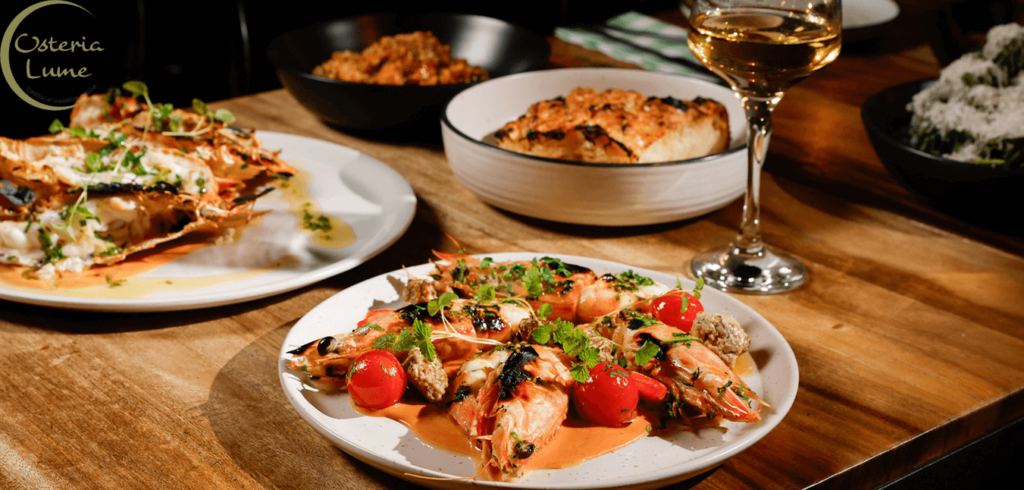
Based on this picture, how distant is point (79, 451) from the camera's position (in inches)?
32.7

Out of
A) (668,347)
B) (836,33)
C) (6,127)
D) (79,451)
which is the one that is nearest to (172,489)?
(79,451)

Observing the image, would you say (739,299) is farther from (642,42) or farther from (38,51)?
(642,42)

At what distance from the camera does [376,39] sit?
2.28m

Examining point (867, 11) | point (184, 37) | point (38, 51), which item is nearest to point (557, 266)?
point (38, 51)

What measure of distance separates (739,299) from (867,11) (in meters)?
1.99

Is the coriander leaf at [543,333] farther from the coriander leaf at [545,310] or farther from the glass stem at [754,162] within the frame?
the glass stem at [754,162]

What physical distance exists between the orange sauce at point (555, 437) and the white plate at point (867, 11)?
2271 mm

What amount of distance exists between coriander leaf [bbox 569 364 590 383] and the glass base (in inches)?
18.4

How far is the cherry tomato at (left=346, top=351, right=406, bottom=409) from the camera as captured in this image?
2.68 ft

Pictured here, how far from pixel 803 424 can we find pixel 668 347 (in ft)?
0.67

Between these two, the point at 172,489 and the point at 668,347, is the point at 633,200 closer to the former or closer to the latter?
the point at 668,347

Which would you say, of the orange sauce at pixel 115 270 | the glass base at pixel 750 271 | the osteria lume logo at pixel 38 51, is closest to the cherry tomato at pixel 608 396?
the glass base at pixel 750 271

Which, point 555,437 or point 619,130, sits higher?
point 619,130

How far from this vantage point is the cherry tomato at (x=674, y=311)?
954 mm
